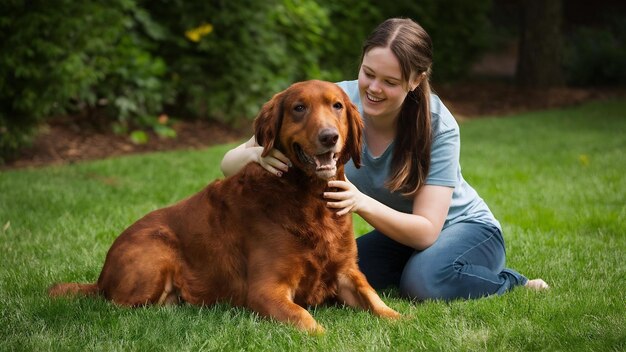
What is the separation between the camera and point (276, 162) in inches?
137

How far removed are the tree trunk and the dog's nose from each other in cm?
1222

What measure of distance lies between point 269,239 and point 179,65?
644 centimetres

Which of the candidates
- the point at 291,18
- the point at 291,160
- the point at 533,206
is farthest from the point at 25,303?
the point at 291,18

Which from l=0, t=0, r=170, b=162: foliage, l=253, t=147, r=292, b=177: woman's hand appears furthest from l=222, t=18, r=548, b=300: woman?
l=0, t=0, r=170, b=162: foliage

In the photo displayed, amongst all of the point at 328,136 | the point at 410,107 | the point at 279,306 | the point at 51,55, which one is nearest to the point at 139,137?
the point at 51,55

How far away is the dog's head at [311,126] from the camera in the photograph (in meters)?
3.31

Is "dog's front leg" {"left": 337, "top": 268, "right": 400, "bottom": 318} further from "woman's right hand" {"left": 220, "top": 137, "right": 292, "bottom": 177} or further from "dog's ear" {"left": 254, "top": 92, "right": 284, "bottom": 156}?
"dog's ear" {"left": 254, "top": 92, "right": 284, "bottom": 156}

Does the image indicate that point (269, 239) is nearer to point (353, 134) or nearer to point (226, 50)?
point (353, 134)

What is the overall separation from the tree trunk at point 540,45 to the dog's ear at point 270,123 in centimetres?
1207

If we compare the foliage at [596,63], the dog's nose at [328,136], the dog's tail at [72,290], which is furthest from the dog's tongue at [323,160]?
the foliage at [596,63]

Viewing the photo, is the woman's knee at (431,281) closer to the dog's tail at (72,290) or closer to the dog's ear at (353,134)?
the dog's ear at (353,134)

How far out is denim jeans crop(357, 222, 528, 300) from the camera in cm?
396

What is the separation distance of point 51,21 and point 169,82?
2224 mm

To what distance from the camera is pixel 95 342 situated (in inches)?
126
